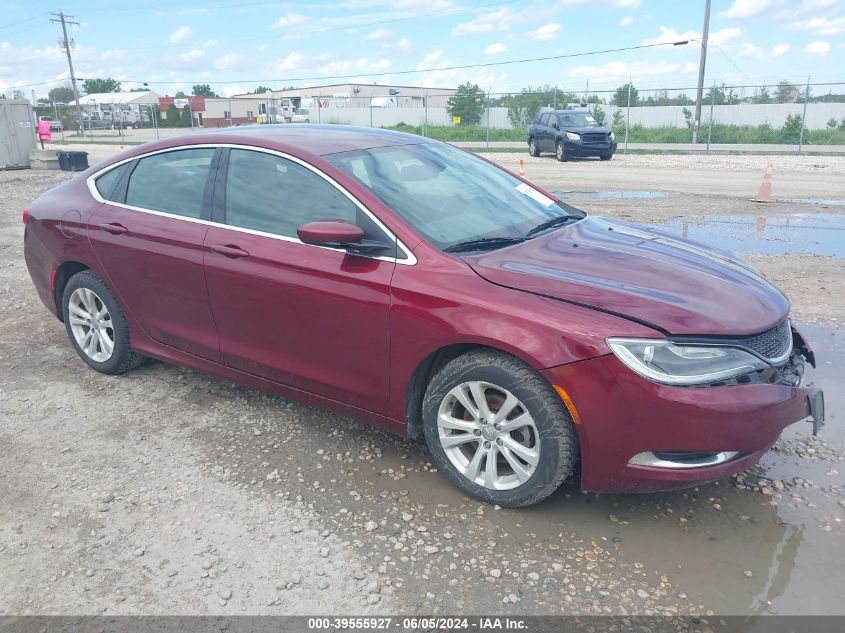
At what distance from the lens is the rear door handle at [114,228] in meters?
4.40

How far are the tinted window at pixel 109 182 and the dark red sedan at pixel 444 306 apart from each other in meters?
0.02

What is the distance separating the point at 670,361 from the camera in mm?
2807

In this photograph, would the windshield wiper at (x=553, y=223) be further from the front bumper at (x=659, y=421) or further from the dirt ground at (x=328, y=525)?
the dirt ground at (x=328, y=525)

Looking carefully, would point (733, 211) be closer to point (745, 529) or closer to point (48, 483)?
point (745, 529)

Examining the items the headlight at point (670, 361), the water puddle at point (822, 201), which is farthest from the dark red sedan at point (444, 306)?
the water puddle at point (822, 201)

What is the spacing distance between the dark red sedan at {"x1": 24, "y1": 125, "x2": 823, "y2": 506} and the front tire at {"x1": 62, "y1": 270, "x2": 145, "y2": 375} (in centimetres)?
2

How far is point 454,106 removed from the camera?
41.4 metres

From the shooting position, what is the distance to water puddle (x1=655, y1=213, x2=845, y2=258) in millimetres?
8438

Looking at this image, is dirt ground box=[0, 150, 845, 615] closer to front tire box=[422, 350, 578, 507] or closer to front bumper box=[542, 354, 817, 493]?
front tire box=[422, 350, 578, 507]

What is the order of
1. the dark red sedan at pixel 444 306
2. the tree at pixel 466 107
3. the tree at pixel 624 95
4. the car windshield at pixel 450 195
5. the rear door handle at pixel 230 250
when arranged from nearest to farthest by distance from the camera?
the dark red sedan at pixel 444 306, the car windshield at pixel 450 195, the rear door handle at pixel 230 250, the tree at pixel 624 95, the tree at pixel 466 107

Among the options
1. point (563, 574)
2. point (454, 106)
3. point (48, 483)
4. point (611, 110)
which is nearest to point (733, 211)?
point (563, 574)

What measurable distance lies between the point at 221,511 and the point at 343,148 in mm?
2031

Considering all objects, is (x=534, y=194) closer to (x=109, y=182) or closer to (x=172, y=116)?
(x=109, y=182)

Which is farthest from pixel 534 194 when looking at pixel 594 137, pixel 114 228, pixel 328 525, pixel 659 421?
pixel 594 137
